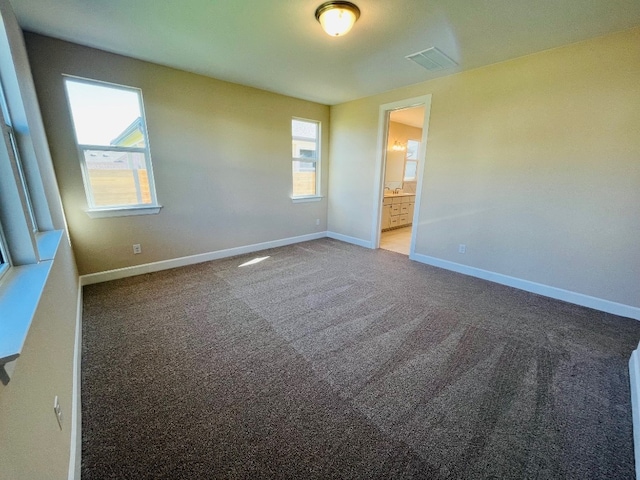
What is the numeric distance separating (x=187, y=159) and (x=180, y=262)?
1.45m

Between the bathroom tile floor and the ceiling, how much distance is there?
275 centimetres

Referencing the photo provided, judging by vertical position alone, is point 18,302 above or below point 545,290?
above

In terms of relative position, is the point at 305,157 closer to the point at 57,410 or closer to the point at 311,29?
the point at 311,29

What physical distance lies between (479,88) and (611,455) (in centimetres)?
351

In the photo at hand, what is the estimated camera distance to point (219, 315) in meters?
2.51

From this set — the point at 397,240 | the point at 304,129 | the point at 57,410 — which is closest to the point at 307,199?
the point at 304,129

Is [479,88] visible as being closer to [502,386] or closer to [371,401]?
[502,386]

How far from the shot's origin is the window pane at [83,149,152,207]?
298 centimetres

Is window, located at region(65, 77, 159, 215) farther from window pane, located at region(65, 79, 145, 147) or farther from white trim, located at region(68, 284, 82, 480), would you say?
white trim, located at region(68, 284, 82, 480)

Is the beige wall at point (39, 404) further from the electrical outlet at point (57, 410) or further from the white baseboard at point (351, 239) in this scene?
the white baseboard at point (351, 239)

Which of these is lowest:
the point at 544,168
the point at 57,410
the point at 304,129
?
the point at 57,410

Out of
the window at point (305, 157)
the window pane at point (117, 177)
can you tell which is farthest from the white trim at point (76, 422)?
the window at point (305, 157)

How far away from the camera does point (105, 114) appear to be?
2.96m

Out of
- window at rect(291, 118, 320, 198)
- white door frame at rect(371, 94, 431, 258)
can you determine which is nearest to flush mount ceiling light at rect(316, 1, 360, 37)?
white door frame at rect(371, 94, 431, 258)
